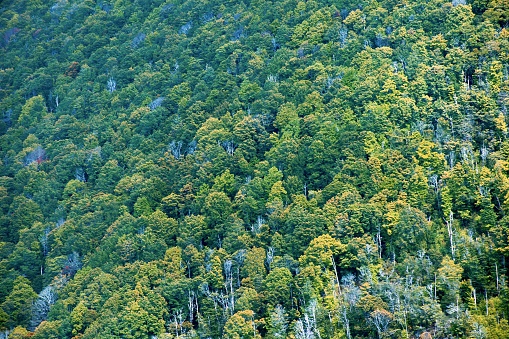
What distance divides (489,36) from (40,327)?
58.0 metres

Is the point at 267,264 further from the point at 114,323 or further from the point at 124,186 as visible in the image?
the point at 124,186

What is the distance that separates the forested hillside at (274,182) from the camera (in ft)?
289

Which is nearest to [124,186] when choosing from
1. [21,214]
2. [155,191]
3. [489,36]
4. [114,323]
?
[155,191]

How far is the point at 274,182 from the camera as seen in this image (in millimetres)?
105062

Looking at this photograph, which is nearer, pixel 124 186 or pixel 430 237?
pixel 430 237

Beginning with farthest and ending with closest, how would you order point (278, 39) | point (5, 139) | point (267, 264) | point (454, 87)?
point (5, 139), point (278, 39), point (454, 87), point (267, 264)

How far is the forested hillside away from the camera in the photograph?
88125 millimetres

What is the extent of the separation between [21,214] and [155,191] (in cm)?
2167

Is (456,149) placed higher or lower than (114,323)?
higher

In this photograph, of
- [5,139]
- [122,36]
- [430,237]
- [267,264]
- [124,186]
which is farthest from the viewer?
[122,36]

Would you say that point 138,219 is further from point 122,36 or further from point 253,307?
point 122,36

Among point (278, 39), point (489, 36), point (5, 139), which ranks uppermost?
point (489, 36)

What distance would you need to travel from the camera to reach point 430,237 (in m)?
89.6

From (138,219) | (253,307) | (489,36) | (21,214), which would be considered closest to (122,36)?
(21,214)
